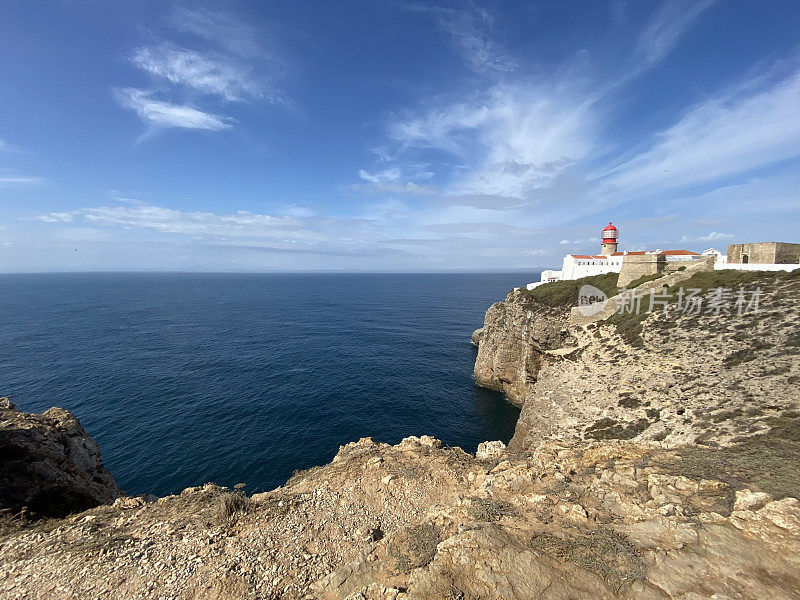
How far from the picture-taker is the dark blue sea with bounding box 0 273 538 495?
3297 cm

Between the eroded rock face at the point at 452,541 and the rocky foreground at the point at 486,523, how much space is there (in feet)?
0.19

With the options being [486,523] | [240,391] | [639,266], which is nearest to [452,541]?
[486,523]

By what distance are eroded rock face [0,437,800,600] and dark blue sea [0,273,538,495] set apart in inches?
682

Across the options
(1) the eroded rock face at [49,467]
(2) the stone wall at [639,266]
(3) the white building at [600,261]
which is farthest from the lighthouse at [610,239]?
(1) the eroded rock face at [49,467]

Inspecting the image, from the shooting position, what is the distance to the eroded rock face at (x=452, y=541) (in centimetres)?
840

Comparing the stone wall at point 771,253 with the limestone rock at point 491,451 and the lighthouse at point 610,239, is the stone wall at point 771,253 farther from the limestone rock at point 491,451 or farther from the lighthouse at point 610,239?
the limestone rock at point 491,451

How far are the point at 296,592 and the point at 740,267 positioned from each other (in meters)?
53.1

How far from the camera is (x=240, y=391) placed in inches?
1829

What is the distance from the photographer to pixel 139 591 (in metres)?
10.6

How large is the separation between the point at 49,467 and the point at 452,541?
23.1 m

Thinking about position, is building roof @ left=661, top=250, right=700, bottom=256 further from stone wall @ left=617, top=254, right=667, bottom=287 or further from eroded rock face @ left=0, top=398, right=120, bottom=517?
eroded rock face @ left=0, top=398, right=120, bottom=517

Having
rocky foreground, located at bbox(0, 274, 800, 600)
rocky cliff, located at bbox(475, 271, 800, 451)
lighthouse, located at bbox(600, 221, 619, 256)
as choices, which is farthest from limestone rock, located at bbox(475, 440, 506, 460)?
lighthouse, located at bbox(600, 221, 619, 256)

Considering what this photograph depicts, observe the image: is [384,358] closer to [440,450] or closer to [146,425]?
[146,425]

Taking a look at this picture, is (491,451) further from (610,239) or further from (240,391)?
(610,239)
